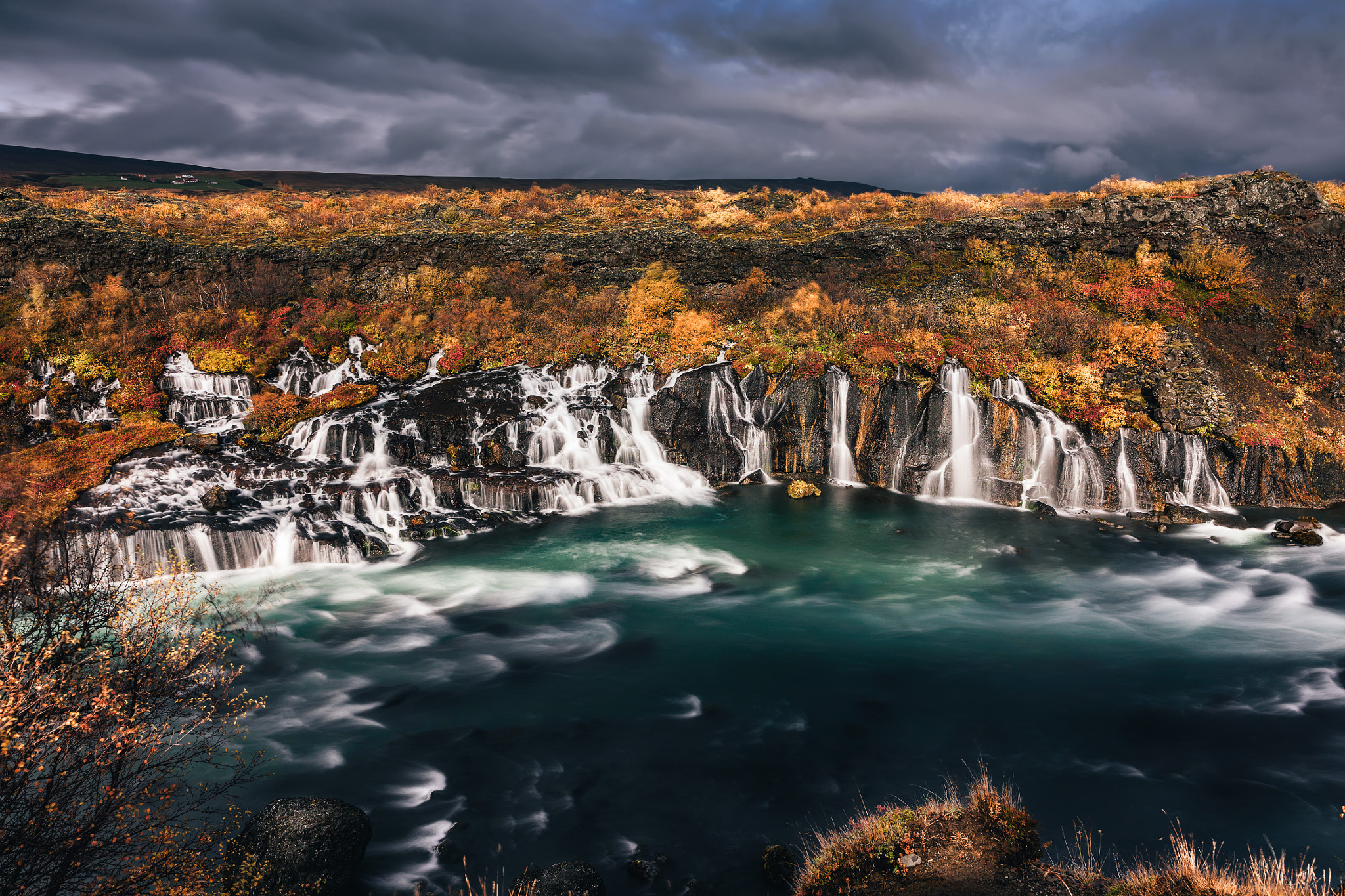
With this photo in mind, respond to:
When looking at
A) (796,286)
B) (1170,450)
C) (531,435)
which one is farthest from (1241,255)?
(531,435)

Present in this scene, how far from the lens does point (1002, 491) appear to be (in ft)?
70.2

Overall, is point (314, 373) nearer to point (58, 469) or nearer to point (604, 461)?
point (58, 469)

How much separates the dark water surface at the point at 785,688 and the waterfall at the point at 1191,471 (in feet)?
4.66

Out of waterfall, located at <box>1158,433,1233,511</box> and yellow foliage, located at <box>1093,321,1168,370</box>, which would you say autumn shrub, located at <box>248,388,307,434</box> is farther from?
waterfall, located at <box>1158,433,1233,511</box>

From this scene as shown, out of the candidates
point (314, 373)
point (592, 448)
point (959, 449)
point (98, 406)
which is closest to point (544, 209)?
point (314, 373)

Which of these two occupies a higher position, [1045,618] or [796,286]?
[796,286]

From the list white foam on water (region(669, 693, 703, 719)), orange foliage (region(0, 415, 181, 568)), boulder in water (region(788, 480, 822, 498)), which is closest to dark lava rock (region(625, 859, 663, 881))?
white foam on water (region(669, 693, 703, 719))

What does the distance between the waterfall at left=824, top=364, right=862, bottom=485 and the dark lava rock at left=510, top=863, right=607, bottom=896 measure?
61.1ft

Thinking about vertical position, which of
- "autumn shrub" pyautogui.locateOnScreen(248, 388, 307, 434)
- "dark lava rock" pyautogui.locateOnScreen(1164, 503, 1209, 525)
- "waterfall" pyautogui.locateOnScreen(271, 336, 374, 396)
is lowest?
"dark lava rock" pyautogui.locateOnScreen(1164, 503, 1209, 525)

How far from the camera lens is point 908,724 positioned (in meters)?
10.9

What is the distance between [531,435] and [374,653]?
37.3ft

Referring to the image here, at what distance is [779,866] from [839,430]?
59.4ft

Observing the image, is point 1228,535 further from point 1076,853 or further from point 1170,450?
point 1076,853

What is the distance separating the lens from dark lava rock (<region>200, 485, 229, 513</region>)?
58.2ft
